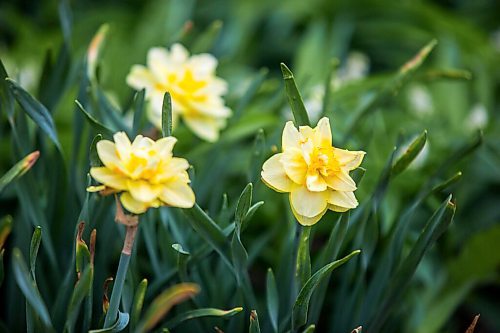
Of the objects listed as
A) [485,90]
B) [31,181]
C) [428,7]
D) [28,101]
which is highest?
[28,101]

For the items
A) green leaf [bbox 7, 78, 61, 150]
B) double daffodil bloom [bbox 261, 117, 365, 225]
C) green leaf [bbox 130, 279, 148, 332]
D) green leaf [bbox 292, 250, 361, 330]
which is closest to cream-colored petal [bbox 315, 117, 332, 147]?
double daffodil bloom [bbox 261, 117, 365, 225]

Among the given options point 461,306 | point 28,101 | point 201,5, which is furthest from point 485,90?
point 28,101

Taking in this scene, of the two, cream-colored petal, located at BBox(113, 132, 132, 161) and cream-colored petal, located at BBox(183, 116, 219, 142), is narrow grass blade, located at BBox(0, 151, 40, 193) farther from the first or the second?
cream-colored petal, located at BBox(183, 116, 219, 142)

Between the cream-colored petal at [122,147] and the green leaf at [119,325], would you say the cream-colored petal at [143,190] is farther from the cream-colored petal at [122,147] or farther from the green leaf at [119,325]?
the green leaf at [119,325]

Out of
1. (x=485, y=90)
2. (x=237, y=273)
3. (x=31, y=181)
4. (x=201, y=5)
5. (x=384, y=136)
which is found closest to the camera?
(x=237, y=273)

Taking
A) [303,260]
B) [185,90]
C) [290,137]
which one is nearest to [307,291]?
[303,260]

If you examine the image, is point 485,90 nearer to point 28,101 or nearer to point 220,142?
point 220,142

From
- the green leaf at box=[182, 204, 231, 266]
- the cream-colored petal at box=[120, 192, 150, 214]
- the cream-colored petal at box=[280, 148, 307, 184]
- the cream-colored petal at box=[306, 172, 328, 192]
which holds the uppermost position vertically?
the cream-colored petal at box=[120, 192, 150, 214]
